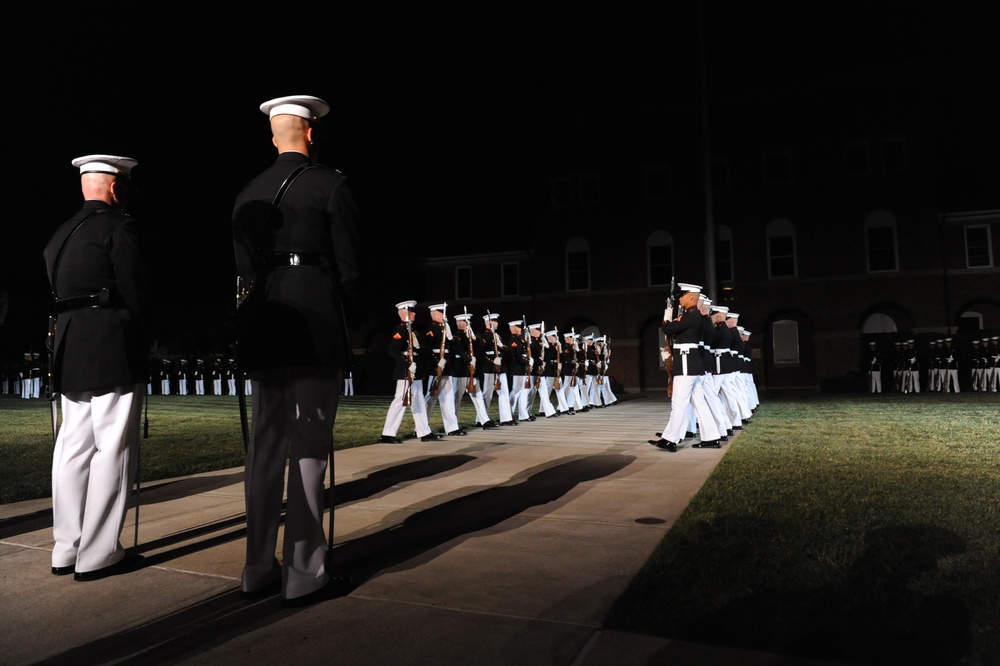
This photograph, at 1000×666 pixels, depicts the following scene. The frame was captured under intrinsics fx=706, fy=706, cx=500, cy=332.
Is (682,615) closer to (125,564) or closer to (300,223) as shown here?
(300,223)

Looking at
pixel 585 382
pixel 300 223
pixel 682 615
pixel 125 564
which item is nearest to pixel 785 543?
pixel 682 615

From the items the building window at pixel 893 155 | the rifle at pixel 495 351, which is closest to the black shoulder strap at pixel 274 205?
the rifle at pixel 495 351

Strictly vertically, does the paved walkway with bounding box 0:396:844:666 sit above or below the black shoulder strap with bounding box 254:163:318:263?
below

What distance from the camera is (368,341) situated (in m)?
43.2

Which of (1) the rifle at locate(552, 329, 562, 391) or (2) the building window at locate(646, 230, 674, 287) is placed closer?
(1) the rifle at locate(552, 329, 562, 391)

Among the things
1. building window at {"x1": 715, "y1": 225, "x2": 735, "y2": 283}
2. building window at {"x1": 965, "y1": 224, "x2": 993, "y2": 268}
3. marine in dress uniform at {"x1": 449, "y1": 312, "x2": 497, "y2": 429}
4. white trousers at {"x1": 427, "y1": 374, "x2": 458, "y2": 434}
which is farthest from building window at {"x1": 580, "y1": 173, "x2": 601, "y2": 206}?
white trousers at {"x1": 427, "y1": 374, "x2": 458, "y2": 434}

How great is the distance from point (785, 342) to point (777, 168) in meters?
8.77

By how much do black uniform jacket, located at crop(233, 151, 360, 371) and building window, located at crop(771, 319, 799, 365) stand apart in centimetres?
3428

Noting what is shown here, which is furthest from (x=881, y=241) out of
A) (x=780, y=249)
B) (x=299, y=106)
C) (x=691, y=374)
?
(x=299, y=106)

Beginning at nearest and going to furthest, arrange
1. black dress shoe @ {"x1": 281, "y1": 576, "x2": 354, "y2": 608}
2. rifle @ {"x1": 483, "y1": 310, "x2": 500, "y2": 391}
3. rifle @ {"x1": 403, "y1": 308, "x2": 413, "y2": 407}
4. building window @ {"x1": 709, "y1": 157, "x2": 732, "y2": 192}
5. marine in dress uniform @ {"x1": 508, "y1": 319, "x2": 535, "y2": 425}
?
black dress shoe @ {"x1": 281, "y1": 576, "x2": 354, "y2": 608}, rifle @ {"x1": 403, "y1": 308, "x2": 413, "y2": 407}, rifle @ {"x1": 483, "y1": 310, "x2": 500, "y2": 391}, marine in dress uniform @ {"x1": 508, "y1": 319, "x2": 535, "y2": 425}, building window @ {"x1": 709, "y1": 157, "x2": 732, "y2": 192}

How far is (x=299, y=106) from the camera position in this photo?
3812 millimetres

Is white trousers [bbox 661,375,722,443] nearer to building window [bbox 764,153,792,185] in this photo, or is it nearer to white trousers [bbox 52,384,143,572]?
white trousers [bbox 52,384,143,572]

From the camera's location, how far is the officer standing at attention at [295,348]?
11.6ft

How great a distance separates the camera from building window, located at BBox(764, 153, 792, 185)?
35.3 metres
